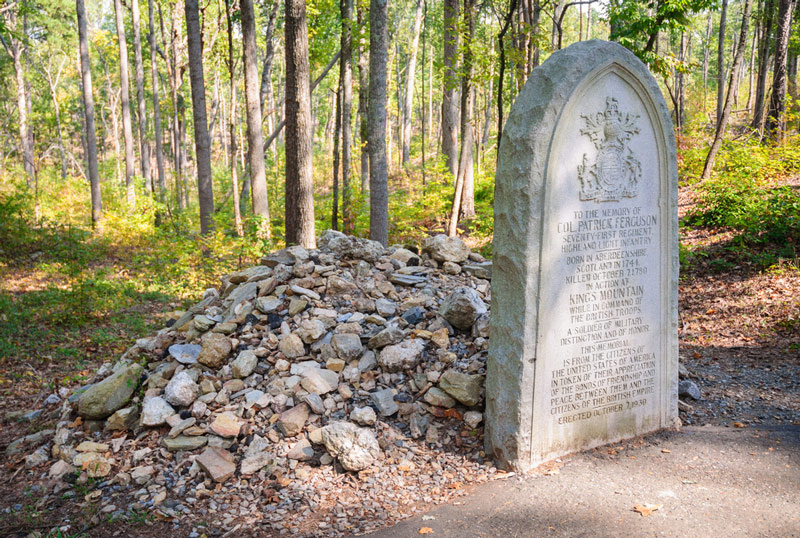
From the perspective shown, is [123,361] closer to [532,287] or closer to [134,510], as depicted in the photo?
[134,510]

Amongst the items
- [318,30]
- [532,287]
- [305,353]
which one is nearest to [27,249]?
[318,30]

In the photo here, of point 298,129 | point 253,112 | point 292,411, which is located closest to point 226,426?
point 292,411

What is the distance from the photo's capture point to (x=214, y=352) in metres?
4.52

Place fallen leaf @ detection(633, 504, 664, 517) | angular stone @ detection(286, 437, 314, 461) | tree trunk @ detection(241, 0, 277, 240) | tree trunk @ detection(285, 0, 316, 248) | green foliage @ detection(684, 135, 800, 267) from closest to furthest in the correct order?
fallen leaf @ detection(633, 504, 664, 517) → angular stone @ detection(286, 437, 314, 461) → tree trunk @ detection(285, 0, 316, 248) → green foliage @ detection(684, 135, 800, 267) → tree trunk @ detection(241, 0, 277, 240)

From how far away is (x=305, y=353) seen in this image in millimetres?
4539

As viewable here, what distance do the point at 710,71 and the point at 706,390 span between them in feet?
168

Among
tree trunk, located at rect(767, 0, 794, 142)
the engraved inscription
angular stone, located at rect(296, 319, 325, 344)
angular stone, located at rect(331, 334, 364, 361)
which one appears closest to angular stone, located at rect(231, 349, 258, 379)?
angular stone, located at rect(296, 319, 325, 344)

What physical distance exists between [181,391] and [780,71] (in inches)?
610

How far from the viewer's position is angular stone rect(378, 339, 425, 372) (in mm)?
4301

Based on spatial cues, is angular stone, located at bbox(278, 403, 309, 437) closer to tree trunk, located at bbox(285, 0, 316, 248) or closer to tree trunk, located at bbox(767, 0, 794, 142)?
tree trunk, located at bbox(285, 0, 316, 248)

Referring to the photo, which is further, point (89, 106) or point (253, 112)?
point (89, 106)

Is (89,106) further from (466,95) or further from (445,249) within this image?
(445,249)

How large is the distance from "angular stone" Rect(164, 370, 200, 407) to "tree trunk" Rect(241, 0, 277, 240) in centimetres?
541

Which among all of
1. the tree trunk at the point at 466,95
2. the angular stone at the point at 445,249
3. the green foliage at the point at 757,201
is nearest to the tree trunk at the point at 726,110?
the green foliage at the point at 757,201
